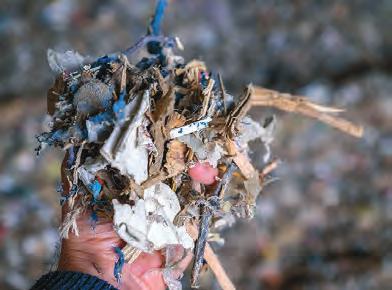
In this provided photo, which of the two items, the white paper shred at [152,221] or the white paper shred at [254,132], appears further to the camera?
the white paper shred at [254,132]

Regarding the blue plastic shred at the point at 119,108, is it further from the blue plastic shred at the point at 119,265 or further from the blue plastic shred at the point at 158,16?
the blue plastic shred at the point at 158,16

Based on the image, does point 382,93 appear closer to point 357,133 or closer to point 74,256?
point 357,133

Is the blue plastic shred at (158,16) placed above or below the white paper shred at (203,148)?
above

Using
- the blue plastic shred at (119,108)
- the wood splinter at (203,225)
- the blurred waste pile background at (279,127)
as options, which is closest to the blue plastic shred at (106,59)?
the blue plastic shred at (119,108)

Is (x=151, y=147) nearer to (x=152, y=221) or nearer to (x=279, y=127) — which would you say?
(x=152, y=221)

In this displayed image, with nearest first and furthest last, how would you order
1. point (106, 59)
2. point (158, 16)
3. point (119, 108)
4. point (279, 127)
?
point (119, 108), point (106, 59), point (158, 16), point (279, 127)

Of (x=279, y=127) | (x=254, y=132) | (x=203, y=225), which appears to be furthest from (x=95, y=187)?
(x=279, y=127)

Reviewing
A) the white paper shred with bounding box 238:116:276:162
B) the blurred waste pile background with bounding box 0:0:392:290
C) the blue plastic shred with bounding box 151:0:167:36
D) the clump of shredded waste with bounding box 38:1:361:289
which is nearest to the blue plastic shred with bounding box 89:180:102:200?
the clump of shredded waste with bounding box 38:1:361:289

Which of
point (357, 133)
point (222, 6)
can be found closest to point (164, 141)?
point (357, 133)

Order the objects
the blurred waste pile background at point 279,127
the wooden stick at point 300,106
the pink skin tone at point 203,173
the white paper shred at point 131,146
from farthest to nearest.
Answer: the blurred waste pile background at point 279,127, the wooden stick at point 300,106, the pink skin tone at point 203,173, the white paper shred at point 131,146
